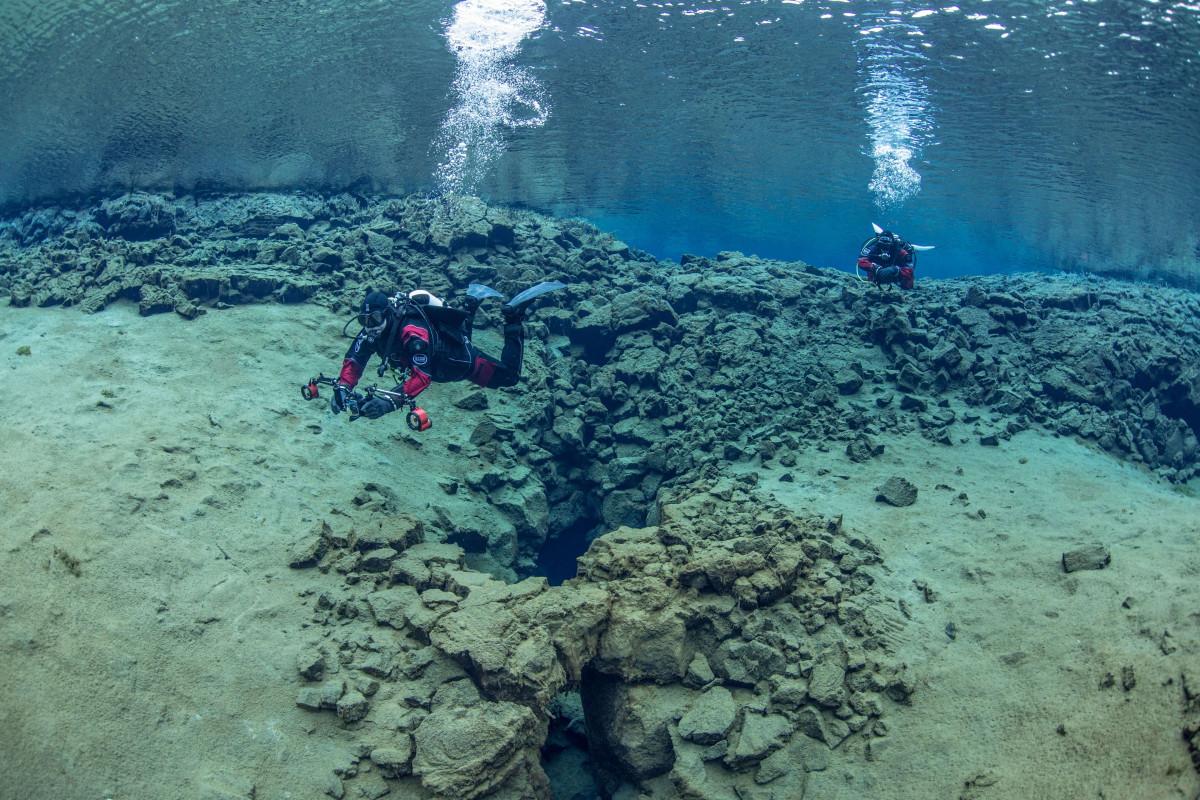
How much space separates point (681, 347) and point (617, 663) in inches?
274

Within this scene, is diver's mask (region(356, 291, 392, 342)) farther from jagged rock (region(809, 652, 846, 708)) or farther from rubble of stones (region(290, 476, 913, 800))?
jagged rock (region(809, 652, 846, 708))

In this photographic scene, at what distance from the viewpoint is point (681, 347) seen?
10703 mm

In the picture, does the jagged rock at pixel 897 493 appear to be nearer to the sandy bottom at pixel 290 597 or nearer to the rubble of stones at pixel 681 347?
the sandy bottom at pixel 290 597

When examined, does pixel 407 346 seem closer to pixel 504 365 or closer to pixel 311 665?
pixel 504 365

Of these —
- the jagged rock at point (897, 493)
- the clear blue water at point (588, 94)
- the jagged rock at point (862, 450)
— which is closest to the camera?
the jagged rock at point (897, 493)

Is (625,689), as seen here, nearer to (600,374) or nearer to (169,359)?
(600,374)

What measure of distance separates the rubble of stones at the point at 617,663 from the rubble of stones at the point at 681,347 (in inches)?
88.0

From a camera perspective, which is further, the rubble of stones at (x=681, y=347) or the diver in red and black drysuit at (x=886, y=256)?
the diver in red and black drysuit at (x=886, y=256)

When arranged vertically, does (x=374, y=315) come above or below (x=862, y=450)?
above

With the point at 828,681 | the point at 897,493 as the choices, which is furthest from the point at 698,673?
the point at 897,493

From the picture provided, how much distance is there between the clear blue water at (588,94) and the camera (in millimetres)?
13797

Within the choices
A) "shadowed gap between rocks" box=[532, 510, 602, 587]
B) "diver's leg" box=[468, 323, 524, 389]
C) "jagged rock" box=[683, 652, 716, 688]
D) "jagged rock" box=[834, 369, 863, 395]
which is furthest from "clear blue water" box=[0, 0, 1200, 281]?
"jagged rock" box=[683, 652, 716, 688]

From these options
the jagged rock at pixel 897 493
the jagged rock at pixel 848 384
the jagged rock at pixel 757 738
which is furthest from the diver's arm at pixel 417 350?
the jagged rock at pixel 848 384

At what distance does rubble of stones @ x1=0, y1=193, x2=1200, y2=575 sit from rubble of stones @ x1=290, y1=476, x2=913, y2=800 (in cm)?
223
